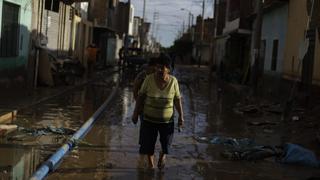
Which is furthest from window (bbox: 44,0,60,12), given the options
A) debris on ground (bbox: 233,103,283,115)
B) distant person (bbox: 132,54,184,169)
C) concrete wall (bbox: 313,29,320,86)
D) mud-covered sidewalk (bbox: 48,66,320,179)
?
distant person (bbox: 132,54,184,169)

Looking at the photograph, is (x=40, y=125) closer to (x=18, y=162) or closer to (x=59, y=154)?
(x=59, y=154)

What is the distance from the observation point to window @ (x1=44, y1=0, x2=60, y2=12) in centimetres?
2906

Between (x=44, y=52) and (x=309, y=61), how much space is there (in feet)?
32.1

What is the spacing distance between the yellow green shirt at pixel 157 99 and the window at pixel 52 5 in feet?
65.7

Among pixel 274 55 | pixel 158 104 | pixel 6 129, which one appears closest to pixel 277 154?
pixel 158 104

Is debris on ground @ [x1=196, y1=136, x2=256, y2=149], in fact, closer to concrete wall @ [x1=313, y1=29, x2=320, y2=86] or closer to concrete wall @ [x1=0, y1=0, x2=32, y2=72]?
concrete wall @ [x1=313, y1=29, x2=320, y2=86]

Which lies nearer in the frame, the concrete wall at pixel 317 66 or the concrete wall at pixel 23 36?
the concrete wall at pixel 317 66

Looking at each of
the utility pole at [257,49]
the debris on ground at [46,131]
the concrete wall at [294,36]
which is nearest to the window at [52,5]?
the utility pole at [257,49]

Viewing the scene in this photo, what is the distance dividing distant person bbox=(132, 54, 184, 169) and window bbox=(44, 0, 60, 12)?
20.0m

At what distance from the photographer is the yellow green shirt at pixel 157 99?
9586 mm

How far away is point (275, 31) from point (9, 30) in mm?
13435

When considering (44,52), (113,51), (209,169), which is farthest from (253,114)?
(113,51)

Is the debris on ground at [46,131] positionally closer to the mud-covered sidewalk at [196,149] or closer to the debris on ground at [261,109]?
the mud-covered sidewalk at [196,149]

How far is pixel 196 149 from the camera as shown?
40.8 ft
